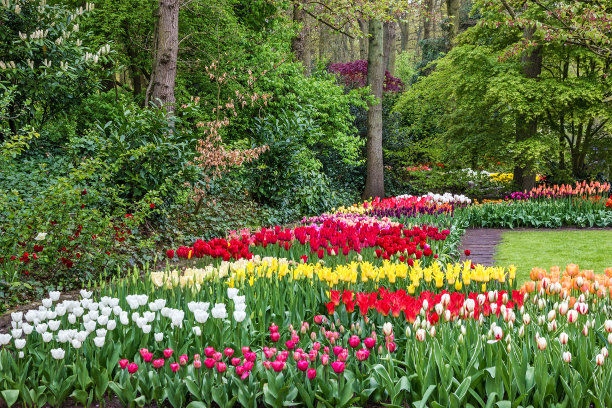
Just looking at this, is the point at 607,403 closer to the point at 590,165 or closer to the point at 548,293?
the point at 548,293

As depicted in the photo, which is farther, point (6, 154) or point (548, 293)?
point (6, 154)

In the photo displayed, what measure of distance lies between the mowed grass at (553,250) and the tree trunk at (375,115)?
6.10m

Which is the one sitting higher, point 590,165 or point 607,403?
point 590,165

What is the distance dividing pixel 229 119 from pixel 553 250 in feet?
24.4

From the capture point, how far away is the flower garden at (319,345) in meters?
2.44

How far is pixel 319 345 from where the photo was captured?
258 centimetres

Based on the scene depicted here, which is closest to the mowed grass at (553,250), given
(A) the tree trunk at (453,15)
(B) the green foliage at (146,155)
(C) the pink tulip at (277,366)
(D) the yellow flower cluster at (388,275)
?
(D) the yellow flower cluster at (388,275)

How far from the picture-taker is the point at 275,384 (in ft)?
8.09

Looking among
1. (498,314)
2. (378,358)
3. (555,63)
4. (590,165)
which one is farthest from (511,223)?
(378,358)

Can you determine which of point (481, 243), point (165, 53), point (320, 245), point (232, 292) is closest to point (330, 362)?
point (232, 292)

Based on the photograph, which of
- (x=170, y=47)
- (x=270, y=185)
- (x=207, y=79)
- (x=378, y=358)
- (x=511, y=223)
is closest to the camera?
(x=378, y=358)

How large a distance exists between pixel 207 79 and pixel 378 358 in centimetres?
1132

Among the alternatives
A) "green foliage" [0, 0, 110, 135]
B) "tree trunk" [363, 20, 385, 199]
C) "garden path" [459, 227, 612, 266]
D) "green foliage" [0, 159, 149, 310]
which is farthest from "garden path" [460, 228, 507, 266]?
"green foliage" [0, 0, 110, 135]

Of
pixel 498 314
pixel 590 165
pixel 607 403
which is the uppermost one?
pixel 590 165
